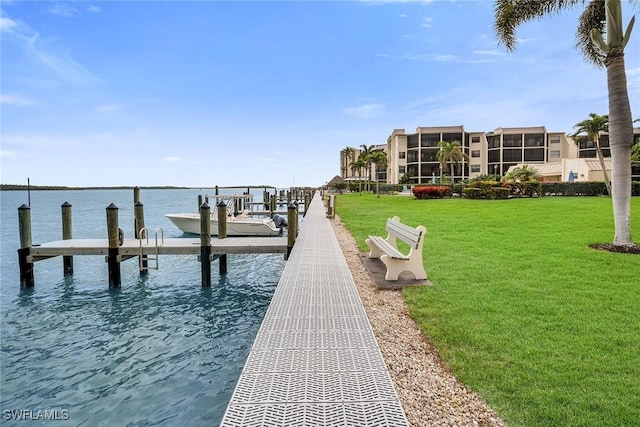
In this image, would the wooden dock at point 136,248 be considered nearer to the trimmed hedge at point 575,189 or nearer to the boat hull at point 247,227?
the boat hull at point 247,227

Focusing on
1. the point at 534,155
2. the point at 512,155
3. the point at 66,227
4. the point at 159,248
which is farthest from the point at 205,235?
the point at 534,155

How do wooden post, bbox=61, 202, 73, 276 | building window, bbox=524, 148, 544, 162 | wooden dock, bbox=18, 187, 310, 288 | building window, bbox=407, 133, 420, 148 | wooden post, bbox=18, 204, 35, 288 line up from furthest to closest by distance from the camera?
building window, bbox=407, 133, 420, 148 → building window, bbox=524, 148, 544, 162 → wooden post, bbox=61, 202, 73, 276 → wooden post, bbox=18, 204, 35, 288 → wooden dock, bbox=18, 187, 310, 288

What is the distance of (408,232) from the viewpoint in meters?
7.90

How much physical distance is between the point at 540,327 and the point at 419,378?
2.30 metres

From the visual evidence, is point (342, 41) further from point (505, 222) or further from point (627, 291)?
point (627, 291)

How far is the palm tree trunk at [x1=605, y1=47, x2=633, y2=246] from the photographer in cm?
1022

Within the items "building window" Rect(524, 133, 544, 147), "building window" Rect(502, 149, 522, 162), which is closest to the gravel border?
"building window" Rect(502, 149, 522, 162)

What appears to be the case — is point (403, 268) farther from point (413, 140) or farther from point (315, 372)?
point (413, 140)

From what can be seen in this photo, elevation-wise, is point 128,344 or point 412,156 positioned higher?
point 412,156

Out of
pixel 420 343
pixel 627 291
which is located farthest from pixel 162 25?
pixel 627 291

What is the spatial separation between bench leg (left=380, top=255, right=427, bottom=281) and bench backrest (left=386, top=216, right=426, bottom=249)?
0.41 meters

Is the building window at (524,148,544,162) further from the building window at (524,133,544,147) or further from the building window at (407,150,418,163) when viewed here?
the building window at (407,150,418,163)

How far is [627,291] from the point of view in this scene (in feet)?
21.8

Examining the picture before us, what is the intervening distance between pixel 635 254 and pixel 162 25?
1701cm
